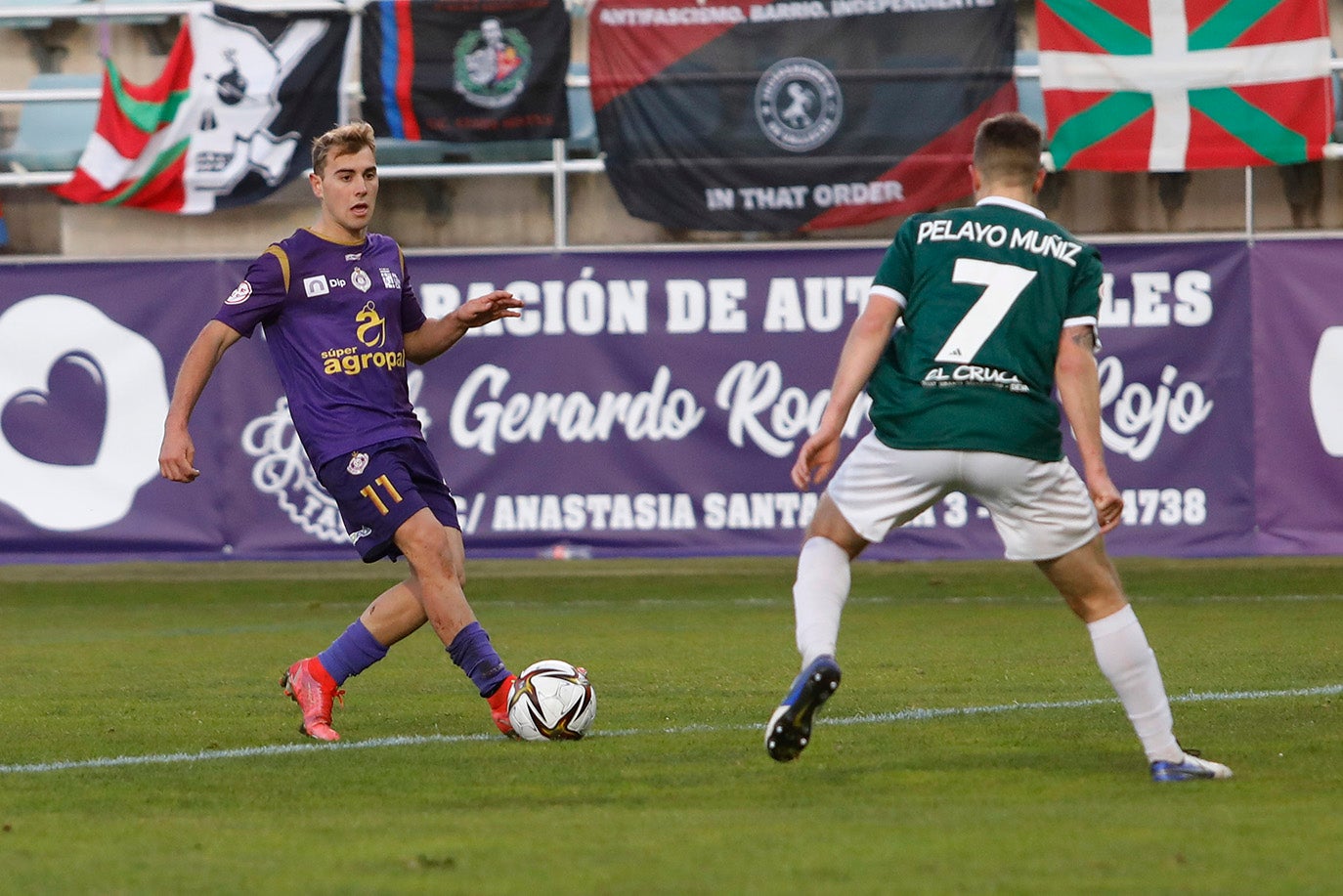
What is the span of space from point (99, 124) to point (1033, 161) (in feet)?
36.6

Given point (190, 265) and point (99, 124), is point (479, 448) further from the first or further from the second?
point (99, 124)

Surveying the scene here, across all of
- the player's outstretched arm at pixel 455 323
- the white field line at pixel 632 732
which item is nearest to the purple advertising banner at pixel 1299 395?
the white field line at pixel 632 732

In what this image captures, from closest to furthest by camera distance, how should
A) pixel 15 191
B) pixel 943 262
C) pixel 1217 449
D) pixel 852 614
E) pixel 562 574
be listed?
pixel 943 262 < pixel 852 614 < pixel 1217 449 < pixel 562 574 < pixel 15 191

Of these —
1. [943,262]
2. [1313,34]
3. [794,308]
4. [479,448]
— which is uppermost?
[1313,34]

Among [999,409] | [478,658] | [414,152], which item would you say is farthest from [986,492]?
[414,152]

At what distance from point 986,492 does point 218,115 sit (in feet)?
35.9

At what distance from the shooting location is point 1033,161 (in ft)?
18.6

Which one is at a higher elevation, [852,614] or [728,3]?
[728,3]

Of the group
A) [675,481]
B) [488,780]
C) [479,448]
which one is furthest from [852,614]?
[488,780]

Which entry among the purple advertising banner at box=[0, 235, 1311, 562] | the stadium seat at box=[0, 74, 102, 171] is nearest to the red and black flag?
the purple advertising banner at box=[0, 235, 1311, 562]

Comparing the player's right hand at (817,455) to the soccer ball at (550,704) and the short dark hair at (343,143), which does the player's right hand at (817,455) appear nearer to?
the soccer ball at (550,704)

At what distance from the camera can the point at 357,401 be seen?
6.87m

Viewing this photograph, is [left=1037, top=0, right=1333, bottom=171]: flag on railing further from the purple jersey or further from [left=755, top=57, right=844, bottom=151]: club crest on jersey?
the purple jersey

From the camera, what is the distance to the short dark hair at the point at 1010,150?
5609 mm
